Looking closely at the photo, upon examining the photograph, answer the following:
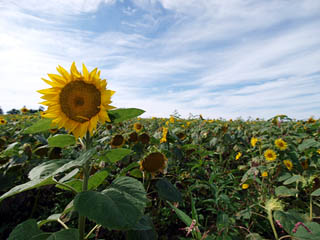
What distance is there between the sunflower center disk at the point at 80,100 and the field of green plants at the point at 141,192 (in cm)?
13

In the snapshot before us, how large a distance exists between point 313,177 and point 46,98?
8.05ft

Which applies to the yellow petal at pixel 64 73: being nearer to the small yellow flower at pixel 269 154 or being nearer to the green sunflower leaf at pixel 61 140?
the green sunflower leaf at pixel 61 140

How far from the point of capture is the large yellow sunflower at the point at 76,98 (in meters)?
1.19

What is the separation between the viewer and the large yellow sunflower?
3.91ft

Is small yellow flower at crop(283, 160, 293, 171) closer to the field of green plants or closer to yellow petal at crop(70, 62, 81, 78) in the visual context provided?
the field of green plants

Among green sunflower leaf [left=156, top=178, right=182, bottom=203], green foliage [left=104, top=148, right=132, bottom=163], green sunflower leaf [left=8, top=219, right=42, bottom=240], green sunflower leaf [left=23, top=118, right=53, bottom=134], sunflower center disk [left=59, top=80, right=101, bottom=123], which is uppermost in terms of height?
sunflower center disk [left=59, top=80, right=101, bottom=123]

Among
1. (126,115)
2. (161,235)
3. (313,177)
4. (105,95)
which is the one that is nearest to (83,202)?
(126,115)

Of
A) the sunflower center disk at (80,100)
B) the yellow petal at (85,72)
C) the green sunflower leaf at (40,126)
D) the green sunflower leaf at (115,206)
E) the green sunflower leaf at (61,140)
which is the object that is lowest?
the green sunflower leaf at (115,206)

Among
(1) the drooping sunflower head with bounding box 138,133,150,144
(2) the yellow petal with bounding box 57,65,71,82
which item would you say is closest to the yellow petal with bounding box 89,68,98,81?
(2) the yellow petal with bounding box 57,65,71,82

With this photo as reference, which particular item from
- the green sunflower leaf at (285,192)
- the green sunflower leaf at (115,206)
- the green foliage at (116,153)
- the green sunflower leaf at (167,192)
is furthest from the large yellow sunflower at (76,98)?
the green sunflower leaf at (285,192)

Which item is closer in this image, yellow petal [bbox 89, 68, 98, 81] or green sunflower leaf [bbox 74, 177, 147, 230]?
green sunflower leaf [bbox 74, 177, 147, 230]

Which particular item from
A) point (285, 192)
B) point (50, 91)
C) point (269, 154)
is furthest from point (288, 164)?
point (50, 91)

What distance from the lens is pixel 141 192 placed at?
36.1 inches

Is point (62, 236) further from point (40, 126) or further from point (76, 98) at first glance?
point (76, 98)
